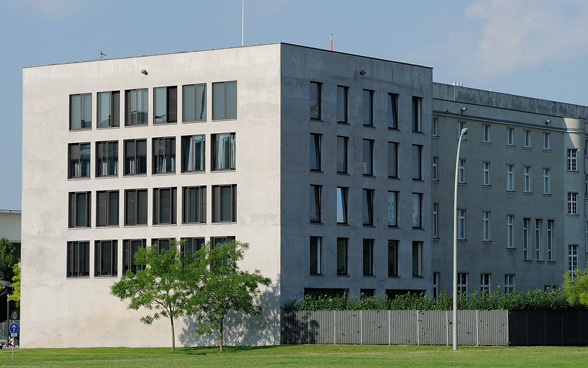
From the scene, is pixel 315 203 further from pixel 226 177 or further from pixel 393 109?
pixel 393 109

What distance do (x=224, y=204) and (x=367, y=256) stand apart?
9.93m

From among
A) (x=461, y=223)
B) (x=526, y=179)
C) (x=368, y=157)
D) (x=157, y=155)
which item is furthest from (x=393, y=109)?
(x=526, y=179)

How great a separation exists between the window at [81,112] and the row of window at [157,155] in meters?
1.26

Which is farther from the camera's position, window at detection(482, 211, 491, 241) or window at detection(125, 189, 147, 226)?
window at detection(482, 211, 491, 241)

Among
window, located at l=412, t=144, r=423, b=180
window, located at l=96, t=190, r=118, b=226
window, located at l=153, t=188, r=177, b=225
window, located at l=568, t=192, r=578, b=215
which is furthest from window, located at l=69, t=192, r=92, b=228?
window, located at l=568, t=192, r=578, b=215

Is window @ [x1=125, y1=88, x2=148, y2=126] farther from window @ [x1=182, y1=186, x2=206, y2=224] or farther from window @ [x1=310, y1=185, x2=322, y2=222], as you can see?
window @ [x1=310, y1=185, x2=322, y2=222]

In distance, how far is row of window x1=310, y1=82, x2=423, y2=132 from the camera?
6975 centimetres

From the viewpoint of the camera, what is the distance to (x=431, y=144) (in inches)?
2950

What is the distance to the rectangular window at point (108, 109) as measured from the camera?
238ft

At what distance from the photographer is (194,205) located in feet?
230

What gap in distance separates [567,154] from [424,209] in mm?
18707

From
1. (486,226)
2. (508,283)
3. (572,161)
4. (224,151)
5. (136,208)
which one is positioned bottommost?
(508,283)

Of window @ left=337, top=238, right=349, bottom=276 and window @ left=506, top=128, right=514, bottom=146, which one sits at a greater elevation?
window @ left=506, top=128, right=514, bottom=146

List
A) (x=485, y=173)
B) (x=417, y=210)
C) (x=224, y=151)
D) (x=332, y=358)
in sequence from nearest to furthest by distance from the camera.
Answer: (x=332, y=358)
(x=224, y=151)
(x=417, y=210)
(x=485, y=173)
